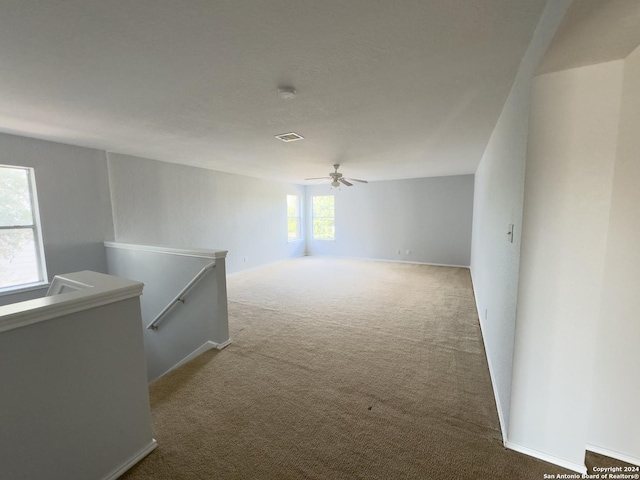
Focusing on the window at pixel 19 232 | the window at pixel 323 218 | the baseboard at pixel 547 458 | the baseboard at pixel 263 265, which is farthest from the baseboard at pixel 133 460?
the window at pixel 323 218

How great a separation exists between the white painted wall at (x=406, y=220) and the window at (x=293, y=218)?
2.34 feet

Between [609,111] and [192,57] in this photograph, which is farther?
[192,57]

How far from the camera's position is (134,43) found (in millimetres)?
1396

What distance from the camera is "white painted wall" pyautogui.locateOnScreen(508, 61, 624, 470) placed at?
1253mm

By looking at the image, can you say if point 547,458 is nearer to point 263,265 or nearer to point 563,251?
point 563,251

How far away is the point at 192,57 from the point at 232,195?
15.4ft

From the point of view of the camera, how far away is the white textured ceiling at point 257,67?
118 centimetres

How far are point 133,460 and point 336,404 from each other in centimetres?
129

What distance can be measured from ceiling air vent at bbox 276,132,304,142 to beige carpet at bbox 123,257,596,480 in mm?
2316

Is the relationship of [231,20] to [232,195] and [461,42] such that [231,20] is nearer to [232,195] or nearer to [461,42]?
[461,42]

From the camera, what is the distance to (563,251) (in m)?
1.35

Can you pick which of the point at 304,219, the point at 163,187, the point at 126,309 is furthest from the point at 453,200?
the point at 126,309

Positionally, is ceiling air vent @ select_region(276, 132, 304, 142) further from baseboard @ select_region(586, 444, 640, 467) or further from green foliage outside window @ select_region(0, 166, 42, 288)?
baseboard @ select_region(586, 444, 640, 467)

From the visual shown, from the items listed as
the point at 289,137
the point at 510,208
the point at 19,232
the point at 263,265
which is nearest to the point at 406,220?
the point at 263,265
